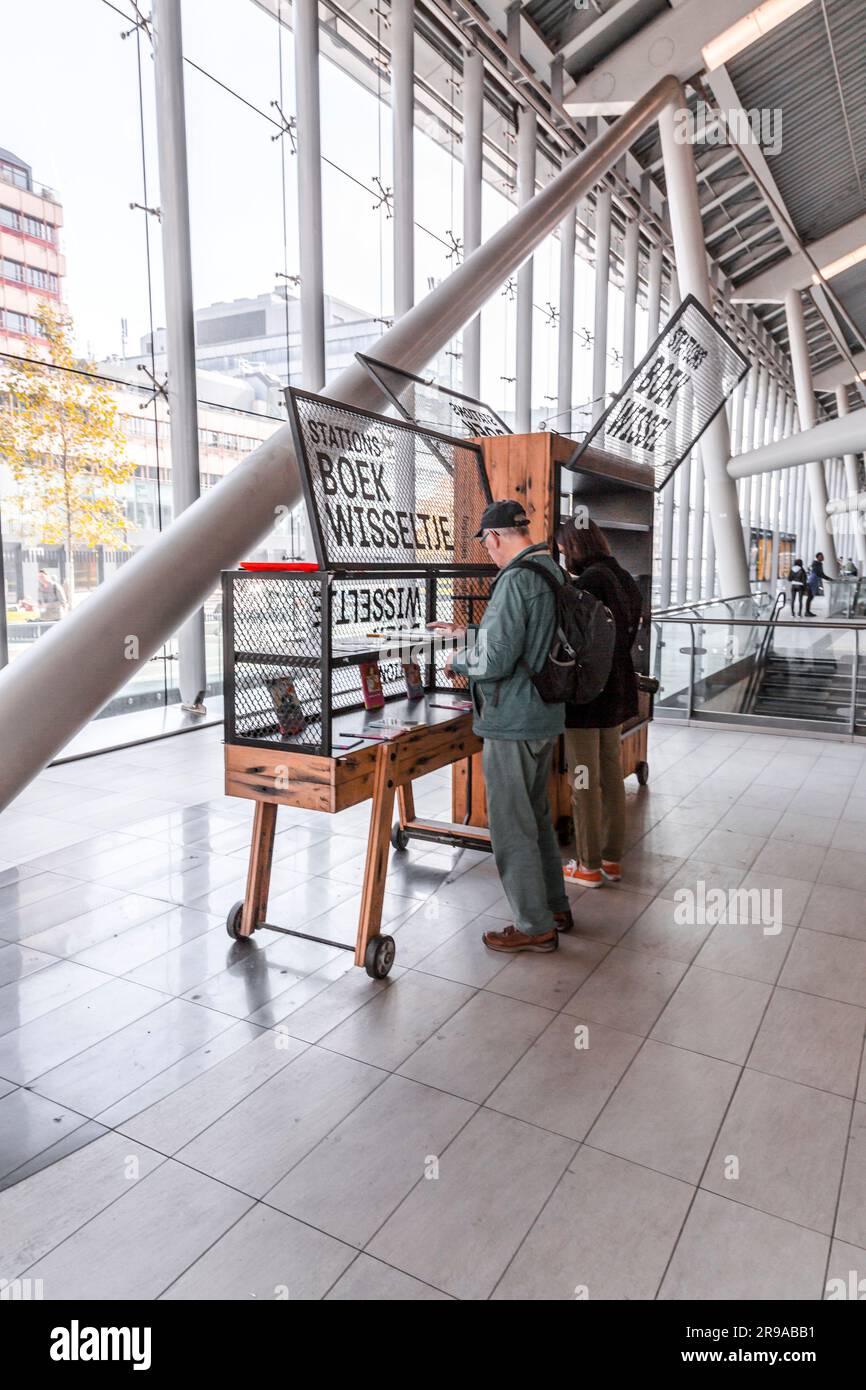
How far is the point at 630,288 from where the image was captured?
14.8 m

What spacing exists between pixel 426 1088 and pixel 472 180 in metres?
9.84

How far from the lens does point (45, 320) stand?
637 centimetres

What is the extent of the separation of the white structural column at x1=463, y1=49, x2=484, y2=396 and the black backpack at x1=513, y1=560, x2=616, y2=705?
7.02 metres

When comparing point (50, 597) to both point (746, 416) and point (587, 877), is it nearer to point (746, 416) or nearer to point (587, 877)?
point (587, 877)

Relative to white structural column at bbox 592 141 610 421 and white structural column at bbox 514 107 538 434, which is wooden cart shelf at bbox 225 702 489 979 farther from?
white structural column at bbox 592 141 610 421

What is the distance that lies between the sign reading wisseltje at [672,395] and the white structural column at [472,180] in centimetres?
378

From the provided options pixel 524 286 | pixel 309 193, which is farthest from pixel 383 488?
pixel 524 286

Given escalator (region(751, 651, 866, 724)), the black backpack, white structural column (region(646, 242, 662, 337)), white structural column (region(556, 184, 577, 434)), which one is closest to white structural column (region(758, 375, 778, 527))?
white structural column (region(646, 242, 662, 337))

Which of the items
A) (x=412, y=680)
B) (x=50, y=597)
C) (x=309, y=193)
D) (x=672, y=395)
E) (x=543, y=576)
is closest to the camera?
(x=543, y=576)
